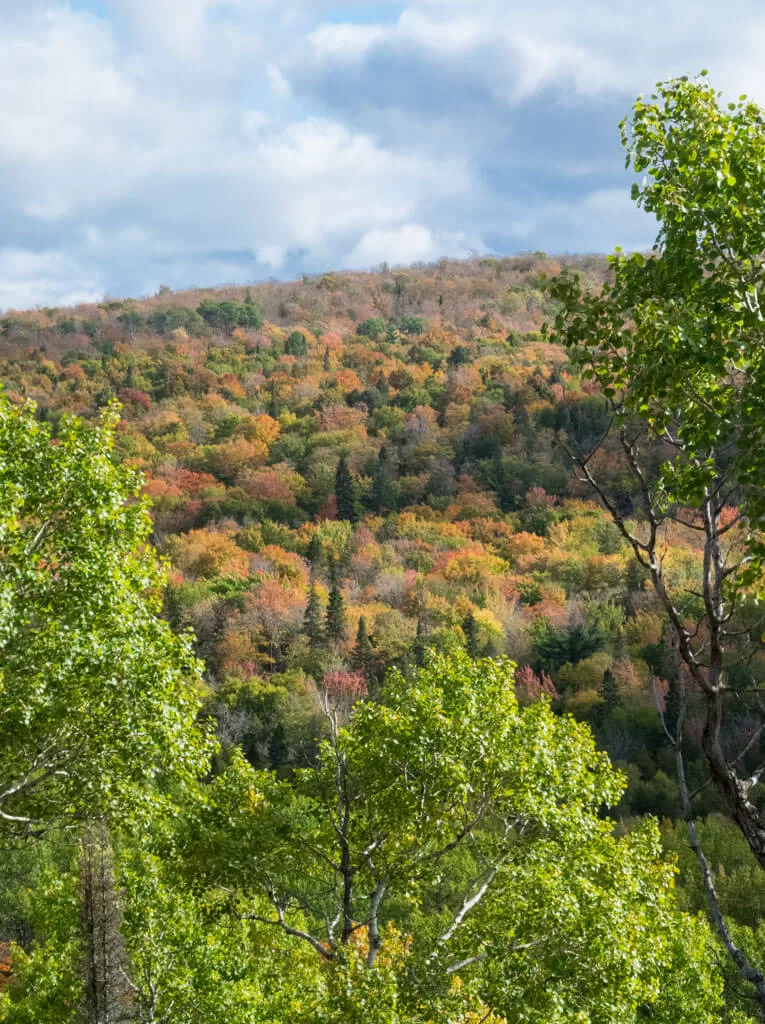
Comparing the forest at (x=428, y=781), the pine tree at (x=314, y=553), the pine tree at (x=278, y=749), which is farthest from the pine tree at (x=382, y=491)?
the forest at (x=428, y=781)

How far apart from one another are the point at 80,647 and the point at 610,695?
34.6m

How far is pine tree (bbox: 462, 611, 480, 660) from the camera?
4602 centimetres

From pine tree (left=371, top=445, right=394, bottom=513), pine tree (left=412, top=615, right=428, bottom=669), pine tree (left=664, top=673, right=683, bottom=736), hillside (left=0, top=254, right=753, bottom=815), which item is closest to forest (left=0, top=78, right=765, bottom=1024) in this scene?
pine tree (left=664, top=673, right=683, bottom=736)

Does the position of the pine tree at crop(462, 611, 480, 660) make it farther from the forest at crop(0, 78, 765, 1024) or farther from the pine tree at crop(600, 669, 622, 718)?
the forest at crop(0, 78, 765, 1024)

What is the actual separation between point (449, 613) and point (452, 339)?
2532 inches

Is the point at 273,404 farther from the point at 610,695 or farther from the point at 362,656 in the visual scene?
the point at 610,695

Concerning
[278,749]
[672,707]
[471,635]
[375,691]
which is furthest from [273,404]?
[672,707]

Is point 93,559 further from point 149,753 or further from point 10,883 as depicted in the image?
point 10,883

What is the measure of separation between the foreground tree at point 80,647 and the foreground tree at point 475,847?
197 cm

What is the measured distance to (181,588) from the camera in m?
54.5

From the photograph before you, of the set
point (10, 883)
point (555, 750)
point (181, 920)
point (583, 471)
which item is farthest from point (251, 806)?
point (10, 883)

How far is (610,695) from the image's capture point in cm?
3984

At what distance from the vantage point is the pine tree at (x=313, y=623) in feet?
162

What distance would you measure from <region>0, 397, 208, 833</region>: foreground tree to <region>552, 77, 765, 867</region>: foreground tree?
627 centimetres
